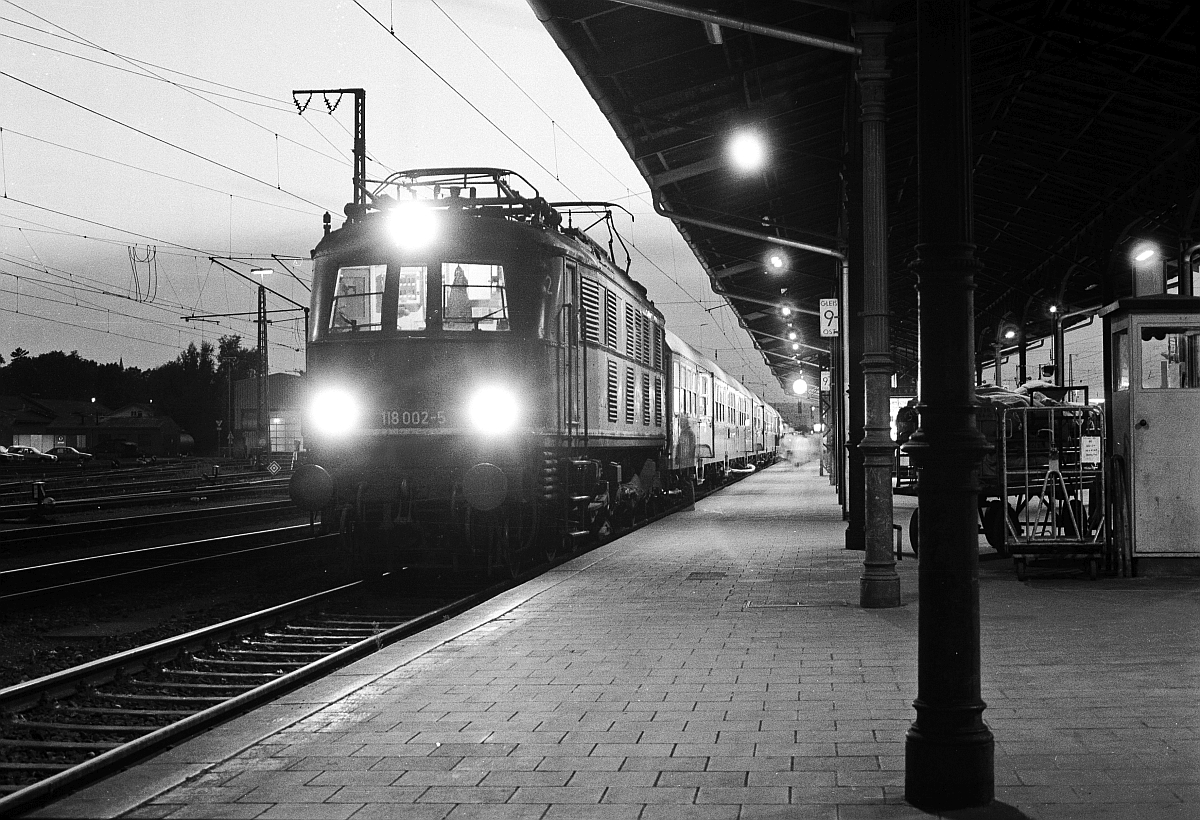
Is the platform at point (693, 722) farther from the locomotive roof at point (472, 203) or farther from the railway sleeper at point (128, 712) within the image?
the locomotive roof at point (472, 203)

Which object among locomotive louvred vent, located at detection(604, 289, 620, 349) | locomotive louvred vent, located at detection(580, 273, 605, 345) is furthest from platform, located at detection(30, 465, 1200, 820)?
locomotive louvred vent, located at detection(604, 289, 620, 349)

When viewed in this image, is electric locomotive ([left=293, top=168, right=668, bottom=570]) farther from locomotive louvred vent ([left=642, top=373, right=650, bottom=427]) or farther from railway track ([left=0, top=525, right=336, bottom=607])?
locomotive louvred vent ([left=642, top=373, right=650, bottom=427])

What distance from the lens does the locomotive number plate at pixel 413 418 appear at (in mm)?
11883

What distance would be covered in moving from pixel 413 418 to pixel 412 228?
1978 mm

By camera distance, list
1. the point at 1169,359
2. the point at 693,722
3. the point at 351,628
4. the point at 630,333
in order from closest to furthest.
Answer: the point at 693,722 < the point at 351,628 < the point at 1169,359 < the point at 630,333

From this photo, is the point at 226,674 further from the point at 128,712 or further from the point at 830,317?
the point at 830,317

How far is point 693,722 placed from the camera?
5.72 metres

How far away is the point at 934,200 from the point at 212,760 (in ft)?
12.1

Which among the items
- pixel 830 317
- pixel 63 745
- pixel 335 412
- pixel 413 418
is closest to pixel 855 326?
pixel 413 418

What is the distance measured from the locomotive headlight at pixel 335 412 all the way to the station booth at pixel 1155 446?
7.22 meters

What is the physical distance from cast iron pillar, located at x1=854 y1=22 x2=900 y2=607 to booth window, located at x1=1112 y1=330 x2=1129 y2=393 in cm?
257

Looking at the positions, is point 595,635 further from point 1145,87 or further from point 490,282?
point 1145,87

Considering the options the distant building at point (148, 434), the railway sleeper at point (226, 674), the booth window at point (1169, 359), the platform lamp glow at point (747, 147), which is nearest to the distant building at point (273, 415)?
the distant building at point (148, 434)

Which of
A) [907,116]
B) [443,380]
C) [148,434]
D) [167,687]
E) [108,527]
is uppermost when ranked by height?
[907,116]
